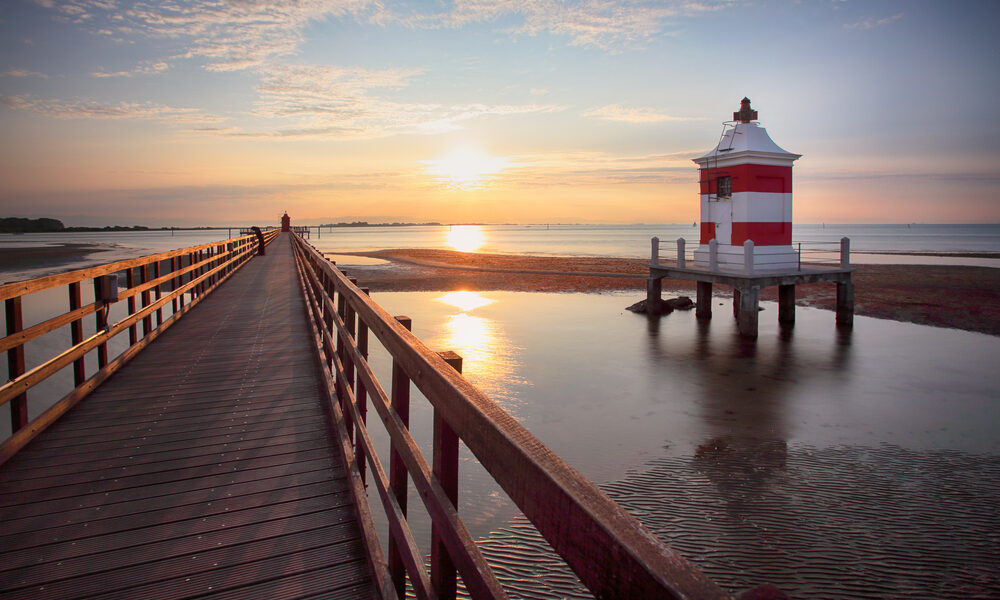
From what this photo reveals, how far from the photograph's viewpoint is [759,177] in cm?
1445

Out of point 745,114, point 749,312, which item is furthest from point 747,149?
→ point 749,312

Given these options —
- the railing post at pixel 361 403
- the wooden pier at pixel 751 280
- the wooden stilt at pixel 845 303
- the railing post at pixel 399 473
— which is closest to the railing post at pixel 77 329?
the railing post at pixel 361 403

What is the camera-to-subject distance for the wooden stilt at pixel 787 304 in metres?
15.4

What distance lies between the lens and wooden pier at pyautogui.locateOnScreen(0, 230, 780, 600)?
3.50ft

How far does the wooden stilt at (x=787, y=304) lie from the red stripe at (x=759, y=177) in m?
2.62

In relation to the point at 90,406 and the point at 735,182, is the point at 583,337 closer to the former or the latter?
the point at 735,182

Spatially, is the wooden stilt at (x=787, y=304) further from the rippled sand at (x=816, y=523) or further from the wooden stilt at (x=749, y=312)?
the rippled sand at (x=816, y=523)

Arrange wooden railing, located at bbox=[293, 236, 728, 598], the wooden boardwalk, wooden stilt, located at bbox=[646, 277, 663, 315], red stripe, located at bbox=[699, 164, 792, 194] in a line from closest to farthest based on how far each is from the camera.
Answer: wooden railing, located at bbox=[293, 236, 728, 598] → the wooden boardwalk → red stripe, located at bbox=[699, 164, 792, 194] → wooden stilt, located at bbox=[646, 277, 663, 315]

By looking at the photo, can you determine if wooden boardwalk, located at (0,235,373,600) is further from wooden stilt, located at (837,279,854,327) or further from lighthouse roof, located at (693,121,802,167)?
wooden stilt, located at (837,279,854,327)

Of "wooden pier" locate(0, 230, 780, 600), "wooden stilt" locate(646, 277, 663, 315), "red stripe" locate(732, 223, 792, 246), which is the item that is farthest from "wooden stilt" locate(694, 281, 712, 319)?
"wooden pier" locate(0, 230, 780, 600)

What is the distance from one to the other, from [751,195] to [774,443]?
8.91m

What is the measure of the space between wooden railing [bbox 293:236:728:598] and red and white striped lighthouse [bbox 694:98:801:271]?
13.3 m

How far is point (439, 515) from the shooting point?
A: 1.62 meters

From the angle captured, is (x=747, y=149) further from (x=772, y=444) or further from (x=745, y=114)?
(x=772, y=444)
